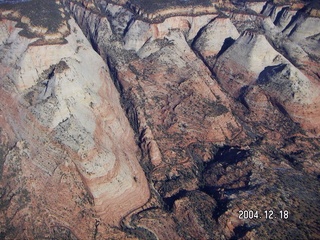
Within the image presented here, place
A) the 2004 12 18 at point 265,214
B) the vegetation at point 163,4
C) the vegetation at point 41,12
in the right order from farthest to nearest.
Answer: the vegetation at point 163,4 < the vegetation at point 41,12 < the 2004 12 18 at point 265,214

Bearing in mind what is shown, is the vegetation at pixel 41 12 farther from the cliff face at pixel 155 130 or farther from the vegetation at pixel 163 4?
the vegetation at pixel 163 4

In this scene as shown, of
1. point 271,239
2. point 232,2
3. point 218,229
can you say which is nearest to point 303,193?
point 271,239

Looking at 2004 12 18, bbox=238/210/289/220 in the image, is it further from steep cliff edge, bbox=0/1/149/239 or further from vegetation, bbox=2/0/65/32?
vegetation, bbox=2/0/65/32

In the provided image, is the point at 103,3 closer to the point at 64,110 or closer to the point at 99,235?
the point at 64,110

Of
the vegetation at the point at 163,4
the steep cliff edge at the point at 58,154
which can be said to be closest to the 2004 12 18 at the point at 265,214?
the steep cliff edge at the point at 58,154

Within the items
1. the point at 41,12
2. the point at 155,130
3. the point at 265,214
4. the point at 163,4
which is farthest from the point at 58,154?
the point at 163,4

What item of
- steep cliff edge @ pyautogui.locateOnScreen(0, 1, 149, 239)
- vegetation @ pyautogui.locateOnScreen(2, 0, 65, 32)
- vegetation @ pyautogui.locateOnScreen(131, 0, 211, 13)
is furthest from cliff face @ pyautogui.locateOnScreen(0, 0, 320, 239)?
vegetation @ pyautogui.locateOnScreen(131, 0, 211, 13)
